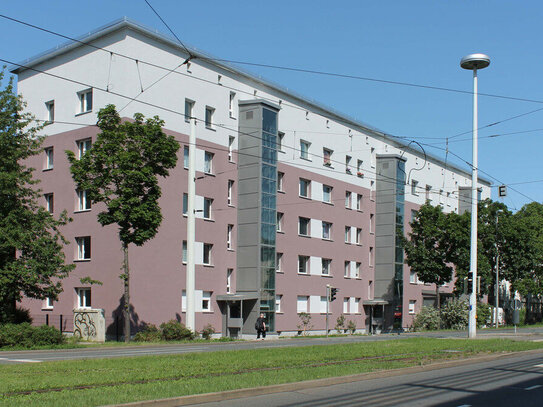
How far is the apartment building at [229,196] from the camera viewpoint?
34.6 meters

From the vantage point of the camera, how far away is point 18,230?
2702 cm

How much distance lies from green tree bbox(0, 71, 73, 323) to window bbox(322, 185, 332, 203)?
23392mm

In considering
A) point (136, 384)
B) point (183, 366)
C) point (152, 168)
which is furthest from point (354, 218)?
point (136, 384)

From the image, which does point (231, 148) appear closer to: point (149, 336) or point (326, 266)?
point (326, 266)

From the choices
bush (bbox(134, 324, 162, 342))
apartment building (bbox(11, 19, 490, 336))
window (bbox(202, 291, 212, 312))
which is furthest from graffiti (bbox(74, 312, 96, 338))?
window (bbox(202, 291, 212, 312))

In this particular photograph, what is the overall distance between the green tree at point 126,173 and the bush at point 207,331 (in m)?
6.06

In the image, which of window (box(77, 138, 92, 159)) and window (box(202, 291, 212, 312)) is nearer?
window (box(77, 138, 92, 159))

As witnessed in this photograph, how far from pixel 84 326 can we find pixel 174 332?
5018 mm

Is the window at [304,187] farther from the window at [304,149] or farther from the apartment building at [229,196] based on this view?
the window at [304,149]

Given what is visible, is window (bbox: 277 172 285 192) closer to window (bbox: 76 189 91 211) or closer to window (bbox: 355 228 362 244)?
window (bbox: 355 228 362 244)

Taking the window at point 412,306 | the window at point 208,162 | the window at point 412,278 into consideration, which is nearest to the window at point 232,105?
the window at point 208,162

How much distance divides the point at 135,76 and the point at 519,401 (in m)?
27.4

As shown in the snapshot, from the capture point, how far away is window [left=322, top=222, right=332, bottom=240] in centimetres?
4834

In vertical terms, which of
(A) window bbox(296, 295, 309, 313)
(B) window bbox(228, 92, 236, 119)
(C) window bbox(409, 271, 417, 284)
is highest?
(B) window bbox(228, 92, 236, 119)
